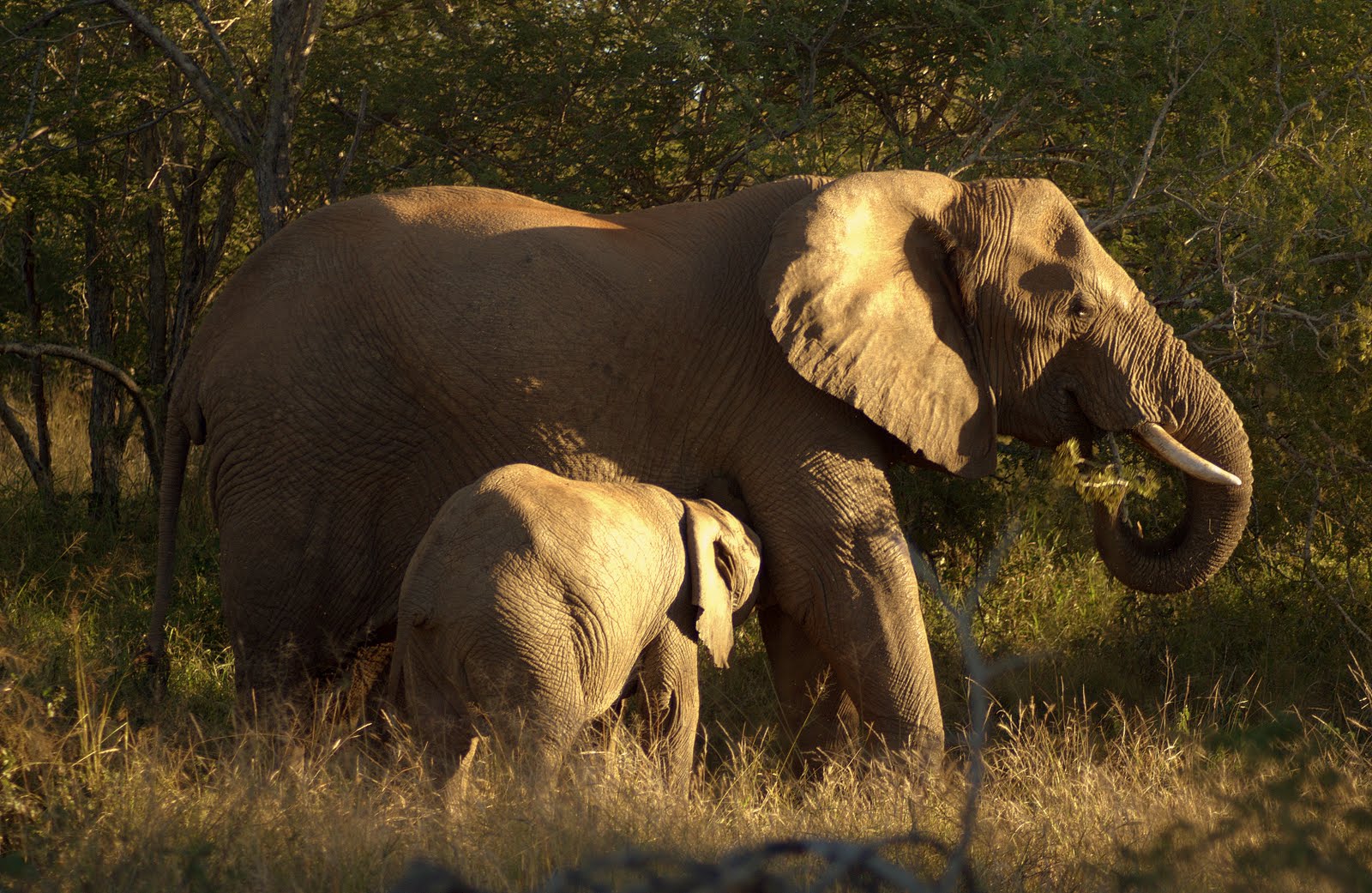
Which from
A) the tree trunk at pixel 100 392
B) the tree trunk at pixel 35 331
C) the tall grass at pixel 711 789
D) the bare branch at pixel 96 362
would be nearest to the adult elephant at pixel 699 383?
the tall grass at pixel 711 789

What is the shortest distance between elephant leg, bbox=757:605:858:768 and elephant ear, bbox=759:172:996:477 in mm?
893

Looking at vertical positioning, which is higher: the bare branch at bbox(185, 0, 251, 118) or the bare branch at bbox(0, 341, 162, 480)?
the bare branch at bbox(185, 0, 251, 118)

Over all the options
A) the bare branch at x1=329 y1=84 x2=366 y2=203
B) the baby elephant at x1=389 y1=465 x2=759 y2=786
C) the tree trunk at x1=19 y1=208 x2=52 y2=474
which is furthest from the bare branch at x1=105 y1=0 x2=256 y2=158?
the baby elephant at x1=389 y1=465 x2=759 y2=786

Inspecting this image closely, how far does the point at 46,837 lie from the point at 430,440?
2.02m

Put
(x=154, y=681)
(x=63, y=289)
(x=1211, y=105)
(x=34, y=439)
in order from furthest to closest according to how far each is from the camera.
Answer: (x=34, y=439) → (x=63, y=289) → (x=1211, y=105) → (x=154, y=681)

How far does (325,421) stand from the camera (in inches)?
215

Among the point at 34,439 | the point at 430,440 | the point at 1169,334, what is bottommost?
the point at 34,439

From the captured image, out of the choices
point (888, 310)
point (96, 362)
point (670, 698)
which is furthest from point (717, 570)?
point (96, 362)

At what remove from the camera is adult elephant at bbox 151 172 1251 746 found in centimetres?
541

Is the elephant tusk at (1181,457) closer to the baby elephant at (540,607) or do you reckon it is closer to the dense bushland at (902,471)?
the dense bushland at (902,471)

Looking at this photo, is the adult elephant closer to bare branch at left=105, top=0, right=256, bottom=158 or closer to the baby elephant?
the baby elephant

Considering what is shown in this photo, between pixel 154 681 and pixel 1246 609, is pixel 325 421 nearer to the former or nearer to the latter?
pixel 154 681

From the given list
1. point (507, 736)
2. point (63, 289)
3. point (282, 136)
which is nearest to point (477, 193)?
point (282, 136)

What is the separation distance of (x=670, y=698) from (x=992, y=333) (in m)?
1.77
